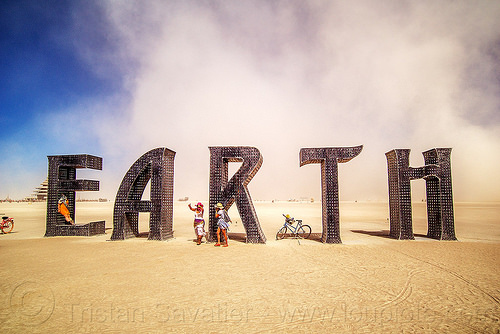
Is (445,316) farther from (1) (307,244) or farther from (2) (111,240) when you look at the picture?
(2) (111,240)

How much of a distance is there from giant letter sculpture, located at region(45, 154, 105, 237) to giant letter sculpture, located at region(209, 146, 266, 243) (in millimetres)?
7676

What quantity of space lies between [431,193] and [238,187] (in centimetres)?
1039

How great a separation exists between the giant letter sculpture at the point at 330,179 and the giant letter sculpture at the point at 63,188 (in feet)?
40.8

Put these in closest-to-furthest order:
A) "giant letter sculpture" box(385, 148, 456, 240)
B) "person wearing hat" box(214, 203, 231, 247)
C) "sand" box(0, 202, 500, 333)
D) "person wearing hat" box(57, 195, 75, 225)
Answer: "sand" box(0, 202, 500, 333), "person wearing hat" box(214, 203, 231, 247), "giant letter sculpture" box(385, 148, 456, 240), "person wearing hat" box(57, 195, 75, 225)

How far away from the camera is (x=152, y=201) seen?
12.8m

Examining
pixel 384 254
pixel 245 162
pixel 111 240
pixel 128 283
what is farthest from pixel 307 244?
pixel 111 240

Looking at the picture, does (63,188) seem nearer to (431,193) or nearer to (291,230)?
(291,230)

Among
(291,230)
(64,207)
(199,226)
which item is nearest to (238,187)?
(199,226)

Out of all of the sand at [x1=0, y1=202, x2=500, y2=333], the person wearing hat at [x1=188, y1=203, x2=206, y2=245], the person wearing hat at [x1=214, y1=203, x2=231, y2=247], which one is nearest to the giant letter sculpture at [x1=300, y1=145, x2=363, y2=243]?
the sand at [x1=0, y1=202, x2=500, y2=333]

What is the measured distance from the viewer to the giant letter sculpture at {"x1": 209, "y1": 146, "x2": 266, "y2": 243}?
12195 millimetres

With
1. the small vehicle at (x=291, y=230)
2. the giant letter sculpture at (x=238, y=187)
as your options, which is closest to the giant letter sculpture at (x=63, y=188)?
the giant letter sculpture at (x=238, y=187)

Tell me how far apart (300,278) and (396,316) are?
2.56m

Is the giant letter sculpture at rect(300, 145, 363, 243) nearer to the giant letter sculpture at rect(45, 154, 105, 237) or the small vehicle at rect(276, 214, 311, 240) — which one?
the small vehicle at rect(276, 214, 311, 240)

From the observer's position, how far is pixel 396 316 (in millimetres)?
4824
